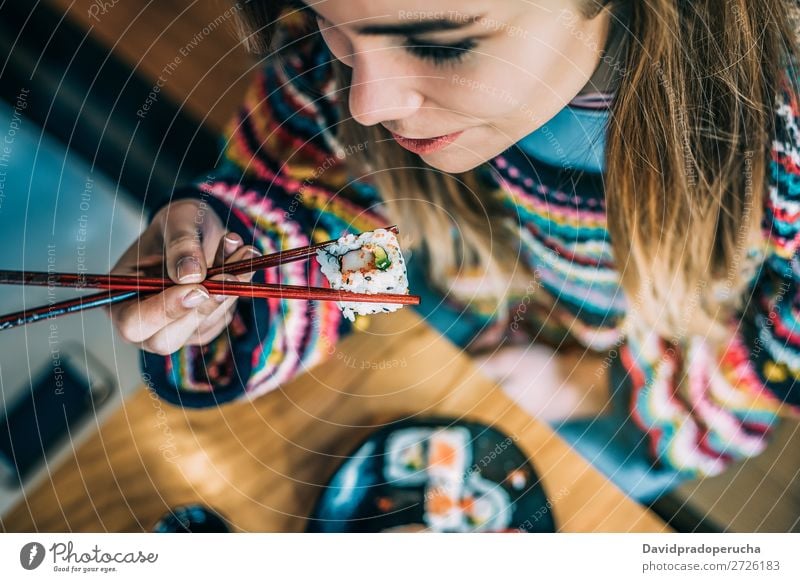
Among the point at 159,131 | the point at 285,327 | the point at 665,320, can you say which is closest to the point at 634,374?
the point at 665,320

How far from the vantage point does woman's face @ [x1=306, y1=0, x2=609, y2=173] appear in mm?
711

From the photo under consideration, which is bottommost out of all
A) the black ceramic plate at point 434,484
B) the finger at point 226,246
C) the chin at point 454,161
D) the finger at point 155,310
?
the black ceramic plate at point 434,484

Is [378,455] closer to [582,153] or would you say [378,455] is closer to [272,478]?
[272,478]

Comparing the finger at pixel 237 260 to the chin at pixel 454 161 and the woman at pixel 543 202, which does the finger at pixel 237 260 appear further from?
the chin at pixel 454 161

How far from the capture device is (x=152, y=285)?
0.73m

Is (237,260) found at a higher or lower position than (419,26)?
lower

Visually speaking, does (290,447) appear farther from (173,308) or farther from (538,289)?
(538,289)

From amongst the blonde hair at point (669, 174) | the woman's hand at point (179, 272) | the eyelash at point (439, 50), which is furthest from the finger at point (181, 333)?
the eyelash at point (439, 50)

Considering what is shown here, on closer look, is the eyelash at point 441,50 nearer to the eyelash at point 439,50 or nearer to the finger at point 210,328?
the eyelash at point 439,50

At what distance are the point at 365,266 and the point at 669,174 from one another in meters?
0.36

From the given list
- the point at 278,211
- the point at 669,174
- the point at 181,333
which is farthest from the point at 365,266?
the point at 669,174

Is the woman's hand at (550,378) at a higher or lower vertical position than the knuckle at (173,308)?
lower

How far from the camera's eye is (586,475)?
0.79 meters

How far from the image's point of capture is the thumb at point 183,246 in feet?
2.37
